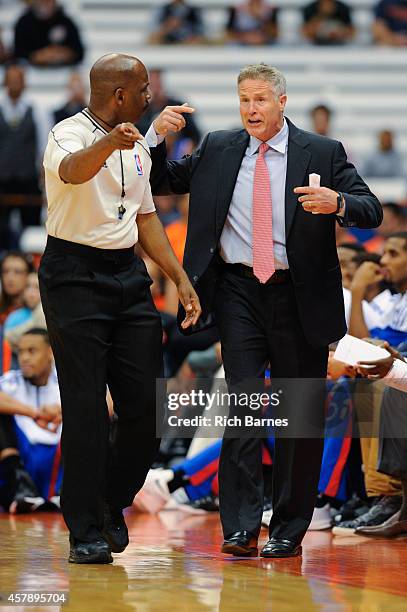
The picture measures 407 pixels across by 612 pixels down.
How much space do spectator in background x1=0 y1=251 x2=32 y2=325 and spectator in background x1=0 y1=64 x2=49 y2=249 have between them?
274 cm

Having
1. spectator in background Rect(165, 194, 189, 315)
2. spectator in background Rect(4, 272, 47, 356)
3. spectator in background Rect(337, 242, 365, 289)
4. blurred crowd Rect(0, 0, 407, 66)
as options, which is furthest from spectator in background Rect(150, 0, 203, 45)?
spectator in background Rect(337, 242, 365, 289)

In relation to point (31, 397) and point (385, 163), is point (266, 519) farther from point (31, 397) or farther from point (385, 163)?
point (385, 163)

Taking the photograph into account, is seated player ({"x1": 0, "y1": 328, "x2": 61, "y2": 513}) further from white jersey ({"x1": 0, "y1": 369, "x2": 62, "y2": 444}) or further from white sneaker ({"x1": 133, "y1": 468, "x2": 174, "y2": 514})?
white sneaker ({"x1": 133, "y1": 468, "x2": 174, "y2": 514})

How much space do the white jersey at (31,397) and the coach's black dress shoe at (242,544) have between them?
8.59ft

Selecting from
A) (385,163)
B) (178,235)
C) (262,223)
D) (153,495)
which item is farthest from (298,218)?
(385,163)

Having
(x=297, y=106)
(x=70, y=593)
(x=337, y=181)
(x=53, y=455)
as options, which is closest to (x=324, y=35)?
(x=297, y=106)

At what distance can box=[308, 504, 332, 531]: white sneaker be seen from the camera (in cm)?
682

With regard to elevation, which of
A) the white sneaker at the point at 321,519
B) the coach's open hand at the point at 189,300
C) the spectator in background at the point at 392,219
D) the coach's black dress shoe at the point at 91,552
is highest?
the coach's open hand at the point at 189,300

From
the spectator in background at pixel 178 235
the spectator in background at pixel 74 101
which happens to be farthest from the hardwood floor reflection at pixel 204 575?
the spectator in background at pixel 74 101

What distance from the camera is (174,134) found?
1286cm

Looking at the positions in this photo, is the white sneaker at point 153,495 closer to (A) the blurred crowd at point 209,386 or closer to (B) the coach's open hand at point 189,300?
(A) the blurred crowd at point 209,386

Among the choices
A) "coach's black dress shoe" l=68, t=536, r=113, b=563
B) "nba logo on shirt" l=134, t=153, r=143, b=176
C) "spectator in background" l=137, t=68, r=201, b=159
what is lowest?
"coach's black dress shoe" l=68, t=536, r=113, b=563

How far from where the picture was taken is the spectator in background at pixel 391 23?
646 inches

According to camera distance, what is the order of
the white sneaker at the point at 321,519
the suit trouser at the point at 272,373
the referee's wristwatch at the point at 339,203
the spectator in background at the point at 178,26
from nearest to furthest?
the referee's wristwatch at the point at 339,203, the suit trouser at the point at 272,373, the white sneaker at the point at 321,519, the spectator in background at the point at 178,26
